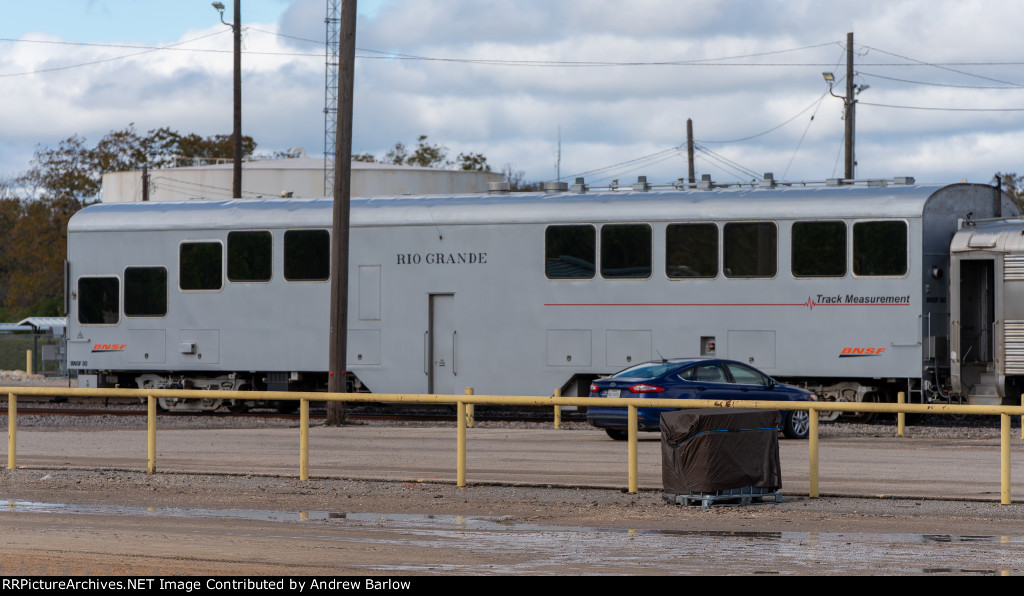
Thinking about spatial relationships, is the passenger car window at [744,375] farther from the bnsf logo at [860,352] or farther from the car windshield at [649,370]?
the bnsf logo at [860,352]

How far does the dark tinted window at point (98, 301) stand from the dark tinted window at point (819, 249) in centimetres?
1275

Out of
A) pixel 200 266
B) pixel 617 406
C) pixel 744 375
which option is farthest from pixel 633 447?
pixel 200 266

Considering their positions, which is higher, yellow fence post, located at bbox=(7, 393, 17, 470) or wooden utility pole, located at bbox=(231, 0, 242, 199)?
wooden utility pole, located at bbox=(231, 0, 242, 199)

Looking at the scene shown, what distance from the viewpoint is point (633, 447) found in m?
13.6

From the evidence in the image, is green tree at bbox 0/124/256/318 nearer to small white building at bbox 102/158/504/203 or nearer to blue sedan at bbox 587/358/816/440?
small white building at bbox 102/158/504/203

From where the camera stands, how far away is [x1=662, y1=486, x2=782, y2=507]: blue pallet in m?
12.6

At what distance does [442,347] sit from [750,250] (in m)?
5.65

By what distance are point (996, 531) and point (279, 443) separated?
25.9 ft

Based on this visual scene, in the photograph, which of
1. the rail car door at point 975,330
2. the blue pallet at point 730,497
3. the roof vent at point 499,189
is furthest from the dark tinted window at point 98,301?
the blue pallet at point 730,497

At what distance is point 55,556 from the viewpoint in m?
9.50

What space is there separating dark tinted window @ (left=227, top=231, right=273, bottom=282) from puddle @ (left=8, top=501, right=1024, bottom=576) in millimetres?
13242

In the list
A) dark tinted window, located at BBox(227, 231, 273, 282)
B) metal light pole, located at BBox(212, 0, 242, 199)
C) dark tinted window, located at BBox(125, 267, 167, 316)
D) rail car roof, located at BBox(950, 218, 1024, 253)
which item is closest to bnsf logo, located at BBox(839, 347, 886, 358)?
rail car roof, located at BBox(950, 218, 1024, 253)

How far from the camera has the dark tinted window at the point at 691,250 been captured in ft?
74.4

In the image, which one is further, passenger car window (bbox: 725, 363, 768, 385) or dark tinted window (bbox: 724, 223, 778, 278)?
dark tinted window (bbox: 724, 223, 778, 278)
